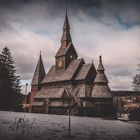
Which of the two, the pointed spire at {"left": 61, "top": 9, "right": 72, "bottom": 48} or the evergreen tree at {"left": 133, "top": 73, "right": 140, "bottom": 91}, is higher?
the pointed spire at {"left": 61, "top": 9, "right": 72, "bottom": 48}

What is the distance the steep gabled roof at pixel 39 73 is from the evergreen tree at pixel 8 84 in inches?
444

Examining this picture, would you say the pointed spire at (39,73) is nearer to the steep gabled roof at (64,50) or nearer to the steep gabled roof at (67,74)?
the steep gabled roof at (67,74)

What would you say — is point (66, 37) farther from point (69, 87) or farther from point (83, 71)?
point (69, 87)

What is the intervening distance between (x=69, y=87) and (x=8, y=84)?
1484 centimetres

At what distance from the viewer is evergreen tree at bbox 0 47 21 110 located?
5328 cm

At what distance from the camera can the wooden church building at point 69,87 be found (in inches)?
2039

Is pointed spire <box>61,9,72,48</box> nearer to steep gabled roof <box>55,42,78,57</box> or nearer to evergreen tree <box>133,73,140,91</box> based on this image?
steep gabled roof <box>55,42,78,57</box>

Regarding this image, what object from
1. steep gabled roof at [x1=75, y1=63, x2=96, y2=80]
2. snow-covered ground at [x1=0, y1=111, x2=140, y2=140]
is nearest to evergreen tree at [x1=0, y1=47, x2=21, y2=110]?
steep gabled roof at [x1=75, y1=63, x2=96, y2=80]

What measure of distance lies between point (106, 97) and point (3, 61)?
2794 centimetres

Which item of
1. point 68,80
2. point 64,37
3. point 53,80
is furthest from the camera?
point 64,37

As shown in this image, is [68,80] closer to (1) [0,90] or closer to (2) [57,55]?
(2) [57,55]

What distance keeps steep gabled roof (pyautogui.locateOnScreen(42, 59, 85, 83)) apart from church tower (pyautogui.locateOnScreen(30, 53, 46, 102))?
11.5ft

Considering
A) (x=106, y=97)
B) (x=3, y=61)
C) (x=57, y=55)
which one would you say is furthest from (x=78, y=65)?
(x=3, y=61)

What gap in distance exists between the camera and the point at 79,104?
50969 mm
